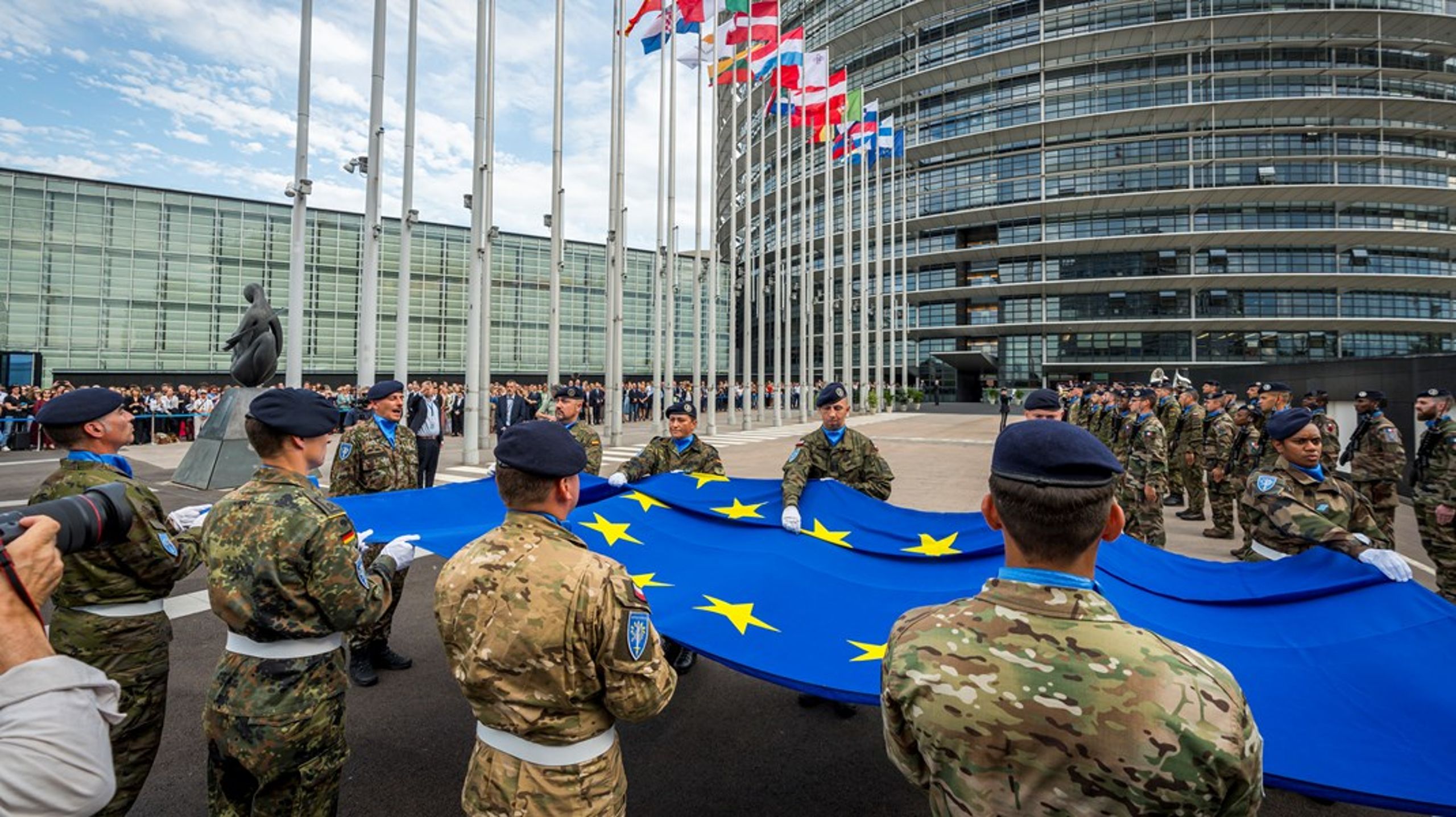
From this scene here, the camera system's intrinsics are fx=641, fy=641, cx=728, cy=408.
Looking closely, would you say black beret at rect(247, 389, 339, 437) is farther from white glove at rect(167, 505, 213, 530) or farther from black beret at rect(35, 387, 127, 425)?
white glove at rect(167, 505, 213, 530)

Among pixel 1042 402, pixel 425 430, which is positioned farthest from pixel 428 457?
pixel 1042 402

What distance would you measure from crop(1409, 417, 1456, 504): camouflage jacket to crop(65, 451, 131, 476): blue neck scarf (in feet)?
33.0

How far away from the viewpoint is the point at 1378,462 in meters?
7.59

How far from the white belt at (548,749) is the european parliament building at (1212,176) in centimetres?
5461

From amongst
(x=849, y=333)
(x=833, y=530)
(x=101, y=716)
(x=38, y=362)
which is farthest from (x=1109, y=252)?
(x=38, y=362)

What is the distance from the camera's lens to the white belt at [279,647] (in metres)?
2.46

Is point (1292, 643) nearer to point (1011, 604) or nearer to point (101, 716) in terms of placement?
point (1011, 604)

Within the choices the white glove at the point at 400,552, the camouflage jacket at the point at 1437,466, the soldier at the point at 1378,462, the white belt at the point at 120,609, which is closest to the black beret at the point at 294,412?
the white glove at the point at 400,552

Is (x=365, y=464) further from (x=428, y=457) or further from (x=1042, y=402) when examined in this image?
(x=1042, y=402)

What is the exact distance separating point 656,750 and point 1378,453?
9.14 metres

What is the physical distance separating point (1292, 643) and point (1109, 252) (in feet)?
186

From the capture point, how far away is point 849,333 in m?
37.7

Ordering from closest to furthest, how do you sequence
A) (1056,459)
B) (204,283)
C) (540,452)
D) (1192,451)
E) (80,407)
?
(1056,459)
(540,452)
(80,407)
(1192,451)
(204,283)

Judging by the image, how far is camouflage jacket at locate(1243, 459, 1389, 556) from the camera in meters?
3.64
